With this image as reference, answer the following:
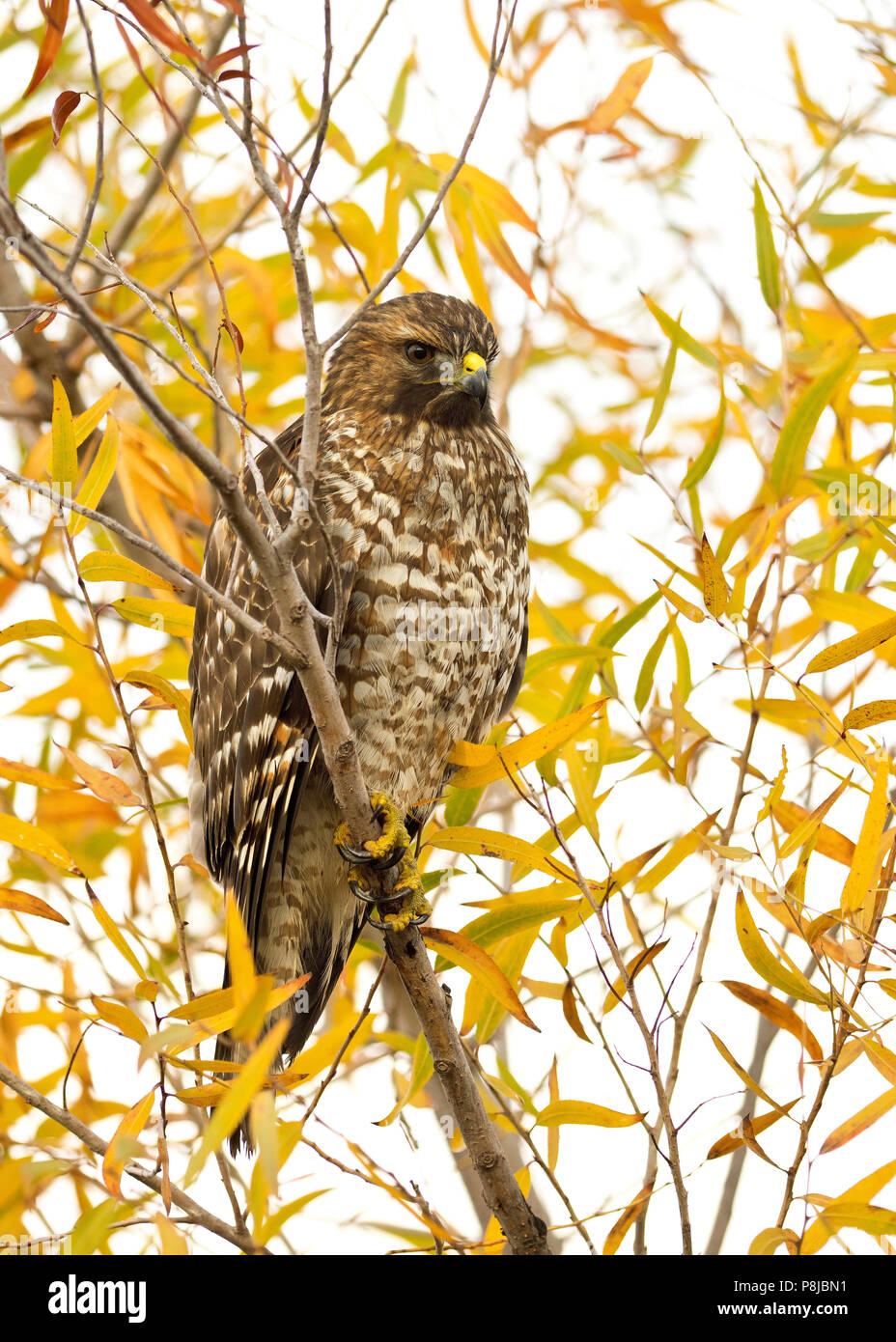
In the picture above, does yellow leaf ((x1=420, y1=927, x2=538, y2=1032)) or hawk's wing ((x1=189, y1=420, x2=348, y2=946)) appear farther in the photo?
hawk's wing ((x1=189, y1=420, x2=348, y2=946))

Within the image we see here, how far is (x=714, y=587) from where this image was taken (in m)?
1.90

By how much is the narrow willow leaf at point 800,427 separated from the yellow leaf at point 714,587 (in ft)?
1.15

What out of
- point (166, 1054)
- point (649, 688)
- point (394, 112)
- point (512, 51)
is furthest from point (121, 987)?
point (512, 51)

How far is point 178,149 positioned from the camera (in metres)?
3.21

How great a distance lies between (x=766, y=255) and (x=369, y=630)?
1038 mm

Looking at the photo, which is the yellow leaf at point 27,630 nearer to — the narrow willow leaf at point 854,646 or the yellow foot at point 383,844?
the yellow foot at point 383,844

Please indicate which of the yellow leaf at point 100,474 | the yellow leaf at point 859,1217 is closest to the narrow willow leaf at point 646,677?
the yellow leaf at point 859,1217

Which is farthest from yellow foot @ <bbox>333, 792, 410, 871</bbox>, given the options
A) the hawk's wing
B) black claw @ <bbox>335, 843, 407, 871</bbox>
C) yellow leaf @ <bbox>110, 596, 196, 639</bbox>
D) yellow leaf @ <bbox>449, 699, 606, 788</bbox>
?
yellow leaf @ <bbox>110, 596, 196, 639</bbox>

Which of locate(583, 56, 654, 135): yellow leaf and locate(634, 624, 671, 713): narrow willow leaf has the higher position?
locate(583, 56, 654, 135): yellow leaf

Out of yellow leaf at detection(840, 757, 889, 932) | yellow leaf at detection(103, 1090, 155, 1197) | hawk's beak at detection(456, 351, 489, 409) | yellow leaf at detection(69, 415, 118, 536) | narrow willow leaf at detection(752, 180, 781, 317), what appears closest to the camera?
yellow leaf at detection(103, 1090, 155, 1197)

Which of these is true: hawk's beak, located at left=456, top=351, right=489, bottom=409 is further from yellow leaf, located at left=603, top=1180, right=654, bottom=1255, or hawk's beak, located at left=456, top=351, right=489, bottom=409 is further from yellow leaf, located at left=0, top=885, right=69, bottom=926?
yellow leaf, located at left=603, top=1180, right=654, bottom=1255

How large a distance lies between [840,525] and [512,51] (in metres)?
1.52

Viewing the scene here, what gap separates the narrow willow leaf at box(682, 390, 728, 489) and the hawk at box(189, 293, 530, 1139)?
583 mm

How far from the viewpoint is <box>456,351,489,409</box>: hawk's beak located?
8.76 ft
